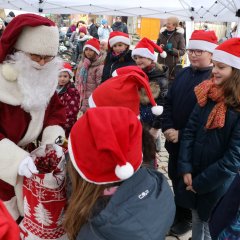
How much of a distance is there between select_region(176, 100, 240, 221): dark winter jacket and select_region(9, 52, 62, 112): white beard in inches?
40.0

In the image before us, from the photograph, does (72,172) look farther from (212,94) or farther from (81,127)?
(212,94)

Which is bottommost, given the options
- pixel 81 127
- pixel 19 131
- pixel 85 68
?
pixel 85 68

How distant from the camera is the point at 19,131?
1.88 m

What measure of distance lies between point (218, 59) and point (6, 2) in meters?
6.42

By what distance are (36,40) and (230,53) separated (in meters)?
1.24

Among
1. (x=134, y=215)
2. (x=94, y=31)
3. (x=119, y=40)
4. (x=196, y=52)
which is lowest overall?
(x=94, y=31)

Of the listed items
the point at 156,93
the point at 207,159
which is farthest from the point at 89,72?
the point at 207,159

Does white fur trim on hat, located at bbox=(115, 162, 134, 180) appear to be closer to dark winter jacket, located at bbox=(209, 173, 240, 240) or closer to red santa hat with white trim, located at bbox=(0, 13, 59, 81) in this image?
dark winter jacket, located at bbox=(209, 173, 240, 240)

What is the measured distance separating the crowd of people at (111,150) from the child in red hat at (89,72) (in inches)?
90.9

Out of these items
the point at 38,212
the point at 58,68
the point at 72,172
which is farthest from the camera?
the point at 58,68

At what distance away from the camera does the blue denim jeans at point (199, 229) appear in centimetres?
235

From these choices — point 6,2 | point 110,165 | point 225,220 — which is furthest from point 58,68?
point 6,2

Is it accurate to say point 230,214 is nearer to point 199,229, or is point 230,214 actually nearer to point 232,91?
point 232,91

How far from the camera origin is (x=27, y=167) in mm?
1620
